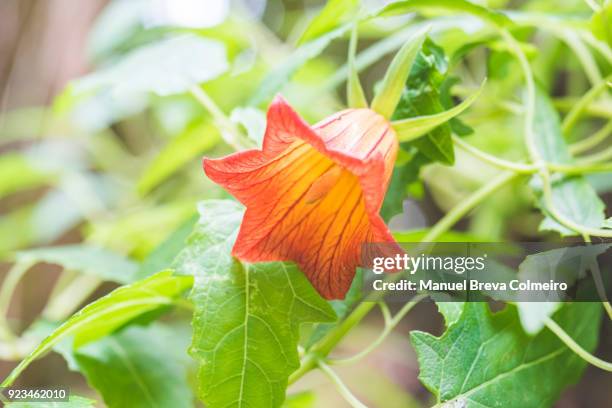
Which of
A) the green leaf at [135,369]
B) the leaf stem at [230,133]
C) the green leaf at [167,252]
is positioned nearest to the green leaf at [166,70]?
the leaf stem at [230,133]

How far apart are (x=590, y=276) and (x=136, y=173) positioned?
1.12 meters

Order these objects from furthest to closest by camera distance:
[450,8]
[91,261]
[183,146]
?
[183,146]
[91,261]
[450,8]

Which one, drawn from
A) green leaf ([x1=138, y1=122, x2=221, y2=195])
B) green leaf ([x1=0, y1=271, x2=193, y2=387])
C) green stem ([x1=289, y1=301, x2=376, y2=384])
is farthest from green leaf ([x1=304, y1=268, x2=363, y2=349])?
green leaf ([x1=138, y1=122, x2=221, y2=195])

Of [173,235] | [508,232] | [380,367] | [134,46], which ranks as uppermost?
[134,46]

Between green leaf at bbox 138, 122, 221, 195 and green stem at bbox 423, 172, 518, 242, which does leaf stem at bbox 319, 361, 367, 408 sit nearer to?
green stem at bbox 423, 172, 518, 242

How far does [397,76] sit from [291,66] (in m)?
0.15

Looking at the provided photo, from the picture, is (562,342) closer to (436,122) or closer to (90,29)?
(436,122)

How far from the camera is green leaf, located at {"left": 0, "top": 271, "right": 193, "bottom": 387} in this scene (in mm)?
481

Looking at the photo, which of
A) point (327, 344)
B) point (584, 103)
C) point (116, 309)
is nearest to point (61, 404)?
point (116, 309)

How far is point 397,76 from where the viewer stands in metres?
0.51

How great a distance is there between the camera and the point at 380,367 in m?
1.41

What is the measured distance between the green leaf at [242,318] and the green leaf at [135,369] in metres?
0.18

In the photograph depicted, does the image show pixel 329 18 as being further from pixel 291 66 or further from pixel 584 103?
pixel 584 103

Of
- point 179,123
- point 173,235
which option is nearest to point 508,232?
point 179,123
